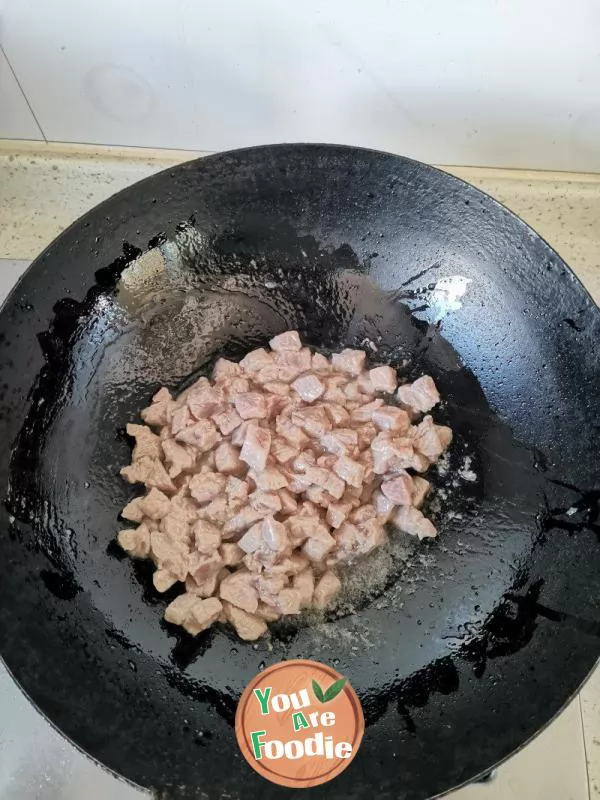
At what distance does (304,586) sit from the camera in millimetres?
916

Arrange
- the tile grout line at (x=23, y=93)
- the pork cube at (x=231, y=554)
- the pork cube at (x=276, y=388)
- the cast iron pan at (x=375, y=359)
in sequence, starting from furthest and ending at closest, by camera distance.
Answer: the tile grout line at (x=23, y=93)
the pork cube at (x=276, y=388)
the pork cube at (x=231, y=554)
the cast iron pan at (x=375, y=359)

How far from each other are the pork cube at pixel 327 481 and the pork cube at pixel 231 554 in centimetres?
14

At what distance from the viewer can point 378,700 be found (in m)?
0.87

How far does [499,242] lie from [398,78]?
357 millimetres

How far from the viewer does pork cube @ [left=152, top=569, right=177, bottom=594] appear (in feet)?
2.94

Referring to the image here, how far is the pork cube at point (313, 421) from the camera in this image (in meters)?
1.00

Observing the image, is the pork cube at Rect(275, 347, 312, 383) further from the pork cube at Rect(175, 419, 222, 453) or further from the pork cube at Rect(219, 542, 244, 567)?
the pork cube at Rect(219, 542, 244, 567)

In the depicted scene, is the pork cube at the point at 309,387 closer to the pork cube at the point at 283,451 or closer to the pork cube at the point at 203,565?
the pork cube at the point at 283,451

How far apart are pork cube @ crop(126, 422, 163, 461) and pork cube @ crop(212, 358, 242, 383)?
0.44ft

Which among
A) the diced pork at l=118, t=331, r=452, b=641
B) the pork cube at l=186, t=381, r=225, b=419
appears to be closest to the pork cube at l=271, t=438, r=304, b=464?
the diced pork at l=118, t=331, r=452, b=641

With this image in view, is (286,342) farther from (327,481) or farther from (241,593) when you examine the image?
(241,593)

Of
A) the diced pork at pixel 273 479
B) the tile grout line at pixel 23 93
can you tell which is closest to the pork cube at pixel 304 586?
the diced pork at pixel 273 479

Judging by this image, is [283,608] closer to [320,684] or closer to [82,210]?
[320,684]

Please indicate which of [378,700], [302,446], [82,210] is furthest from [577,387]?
[82,210]
